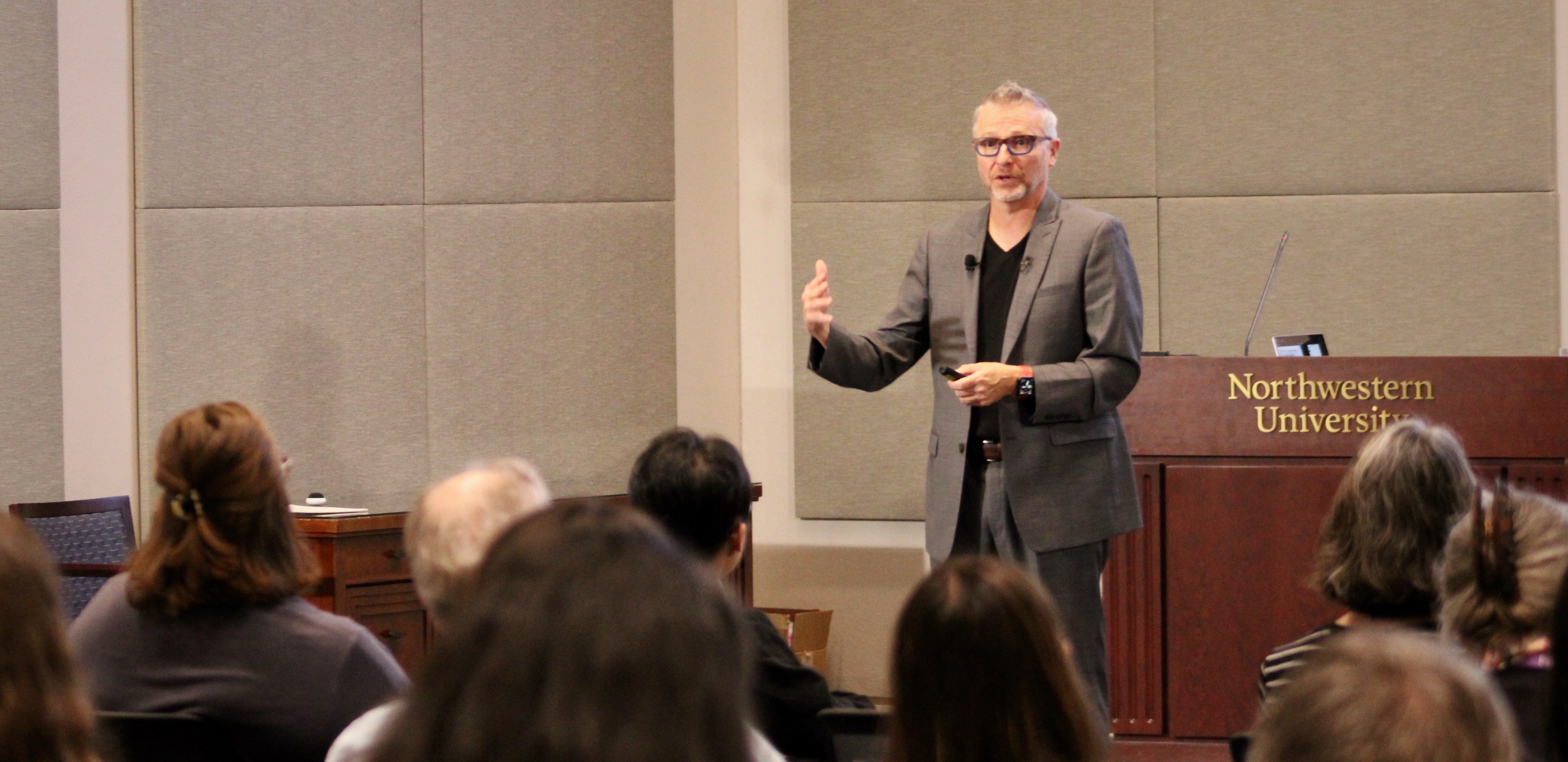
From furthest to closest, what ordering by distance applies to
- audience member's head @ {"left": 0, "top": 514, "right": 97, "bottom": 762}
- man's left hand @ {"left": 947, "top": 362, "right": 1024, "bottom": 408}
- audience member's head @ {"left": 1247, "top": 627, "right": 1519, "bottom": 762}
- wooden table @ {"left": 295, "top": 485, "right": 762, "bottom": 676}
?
1. wooden table @ {"left": 295, "top": 485, "right": 762, "bottom": 676}
2. man's left hand @ {"left": 947, "top": 362, "right": 1024, "bottom": 408}
3. audience member's head @ {"left": 0, "top": 514, "right": 97, "bottom": 762}
4. audience member's head @ {"left": 1247, "top": 627, "right": 1519, "bottom": 762}

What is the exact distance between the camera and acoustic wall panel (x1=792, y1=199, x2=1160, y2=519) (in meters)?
4.72

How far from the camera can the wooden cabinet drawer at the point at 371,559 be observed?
3686 mm

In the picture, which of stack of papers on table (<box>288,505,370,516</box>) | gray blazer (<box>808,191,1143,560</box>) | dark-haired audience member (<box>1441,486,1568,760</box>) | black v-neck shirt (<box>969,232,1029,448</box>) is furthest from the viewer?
stack of papers on table (<box>288,505,370,516</box>)

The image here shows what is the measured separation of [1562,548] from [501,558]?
49.7 inches

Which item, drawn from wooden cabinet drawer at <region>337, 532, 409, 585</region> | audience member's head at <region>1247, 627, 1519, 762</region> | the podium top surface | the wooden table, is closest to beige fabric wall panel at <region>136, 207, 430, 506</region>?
the wooden table

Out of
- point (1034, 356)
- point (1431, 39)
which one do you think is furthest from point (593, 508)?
point (1431, 39)

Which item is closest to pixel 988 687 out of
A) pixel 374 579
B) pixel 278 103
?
pixel 374 579

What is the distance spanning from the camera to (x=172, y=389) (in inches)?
189

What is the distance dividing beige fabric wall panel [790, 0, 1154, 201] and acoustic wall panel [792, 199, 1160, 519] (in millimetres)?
78

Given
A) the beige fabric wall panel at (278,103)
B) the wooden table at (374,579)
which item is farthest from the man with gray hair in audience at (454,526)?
the beige fabric wall panel at (278,103)

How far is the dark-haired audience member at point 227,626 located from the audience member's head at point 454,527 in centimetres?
16

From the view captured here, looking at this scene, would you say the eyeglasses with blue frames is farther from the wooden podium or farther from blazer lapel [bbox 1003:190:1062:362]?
the wooden podium

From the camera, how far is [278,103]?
475 centimetres

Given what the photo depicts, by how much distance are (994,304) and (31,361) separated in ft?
11.7
